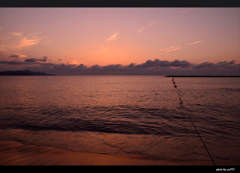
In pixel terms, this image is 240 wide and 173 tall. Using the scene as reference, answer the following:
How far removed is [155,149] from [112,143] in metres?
2.61

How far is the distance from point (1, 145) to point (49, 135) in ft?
8.96

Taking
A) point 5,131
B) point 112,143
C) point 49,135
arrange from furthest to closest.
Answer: point 5,131 < point 49,135 < point 112,143

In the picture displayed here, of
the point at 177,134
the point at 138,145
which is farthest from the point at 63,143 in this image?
the point at 177,134

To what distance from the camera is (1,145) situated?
769cm

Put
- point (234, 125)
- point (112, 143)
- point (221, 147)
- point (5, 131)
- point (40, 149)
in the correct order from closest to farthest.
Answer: point (40, 149) → point (221, 147) → point (112, 143) → point (5, 131) → point (234, 125)

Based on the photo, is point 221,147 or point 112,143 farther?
point 112,143

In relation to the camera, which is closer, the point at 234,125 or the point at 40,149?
the point at 40,149
